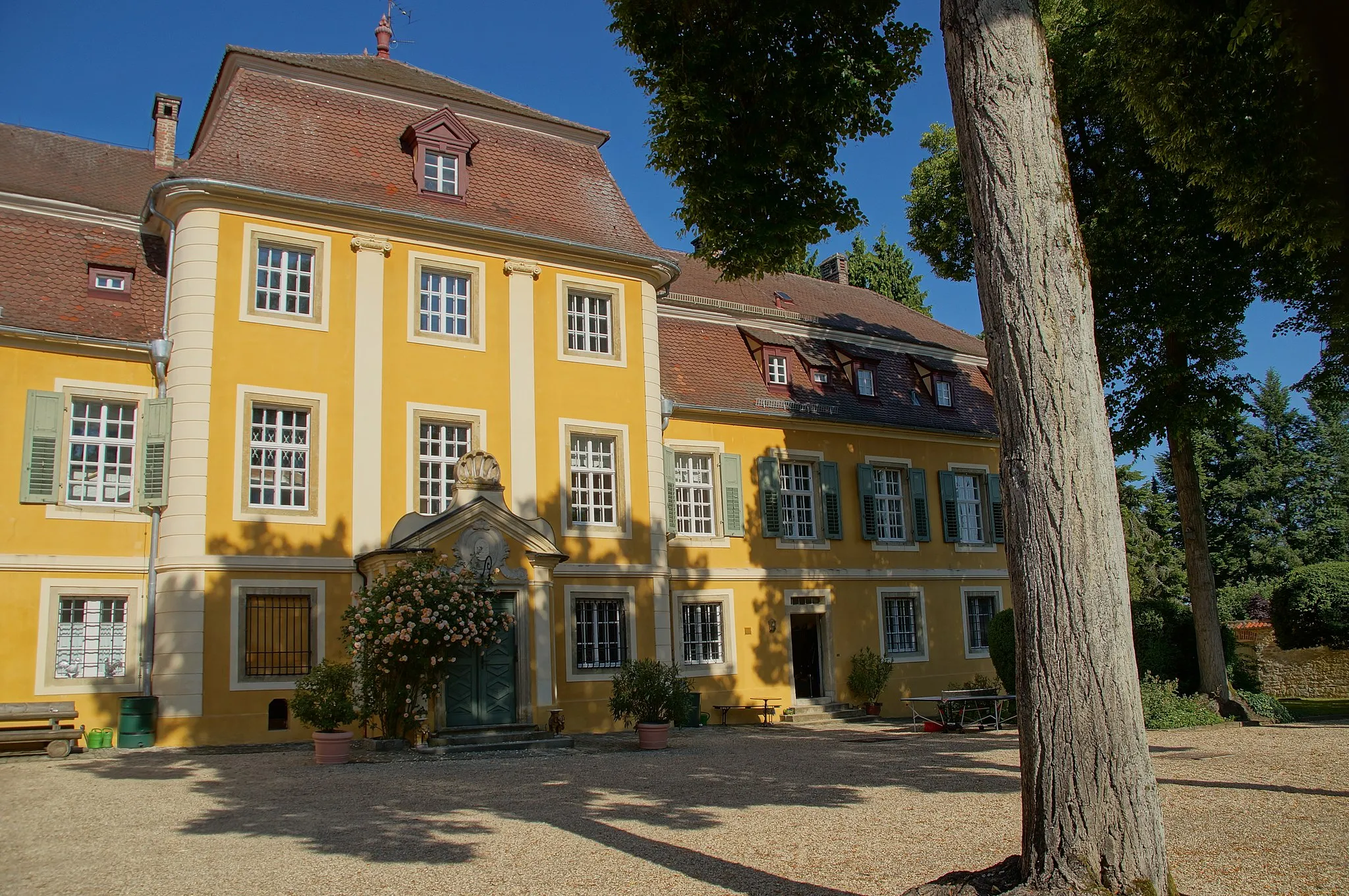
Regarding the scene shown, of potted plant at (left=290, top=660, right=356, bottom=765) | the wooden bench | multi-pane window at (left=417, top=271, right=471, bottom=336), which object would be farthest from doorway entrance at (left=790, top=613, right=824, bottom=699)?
the wooden bench

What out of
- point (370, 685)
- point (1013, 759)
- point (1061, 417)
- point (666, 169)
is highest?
point (666, 169)

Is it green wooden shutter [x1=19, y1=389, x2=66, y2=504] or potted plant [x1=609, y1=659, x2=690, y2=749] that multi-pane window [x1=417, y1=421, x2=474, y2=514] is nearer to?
potted plant [x1=609, y1=659, x2=690, y2=749]

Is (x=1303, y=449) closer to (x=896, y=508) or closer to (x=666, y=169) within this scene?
(x=896, y=508)

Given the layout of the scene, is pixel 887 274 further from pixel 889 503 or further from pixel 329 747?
pixel 329 747

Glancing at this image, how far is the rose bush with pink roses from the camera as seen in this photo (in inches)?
542

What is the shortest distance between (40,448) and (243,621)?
3714 millimetres

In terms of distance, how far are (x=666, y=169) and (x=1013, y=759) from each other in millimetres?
7778

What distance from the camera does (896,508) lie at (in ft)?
80.9

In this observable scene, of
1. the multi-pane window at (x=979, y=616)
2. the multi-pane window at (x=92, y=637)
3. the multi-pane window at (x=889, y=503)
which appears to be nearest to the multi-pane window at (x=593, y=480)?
the multi-pane window at (x=92, y=637)

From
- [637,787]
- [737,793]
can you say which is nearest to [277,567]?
[637,787]

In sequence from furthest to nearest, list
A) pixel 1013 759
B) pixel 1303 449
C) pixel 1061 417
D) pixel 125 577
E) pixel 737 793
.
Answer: pixel 1303 449 < pixel 125 577 < pixel 1013 759 < pixel 737 793 < pixel 1061 417

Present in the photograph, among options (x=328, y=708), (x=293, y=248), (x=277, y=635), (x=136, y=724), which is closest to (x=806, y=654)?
(x=277, y=635)

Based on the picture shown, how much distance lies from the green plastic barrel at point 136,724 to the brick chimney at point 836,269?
74.4 feet

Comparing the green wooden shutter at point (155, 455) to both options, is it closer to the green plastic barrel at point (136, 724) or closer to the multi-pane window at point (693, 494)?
the green plastic barrel at point (136, 724)
